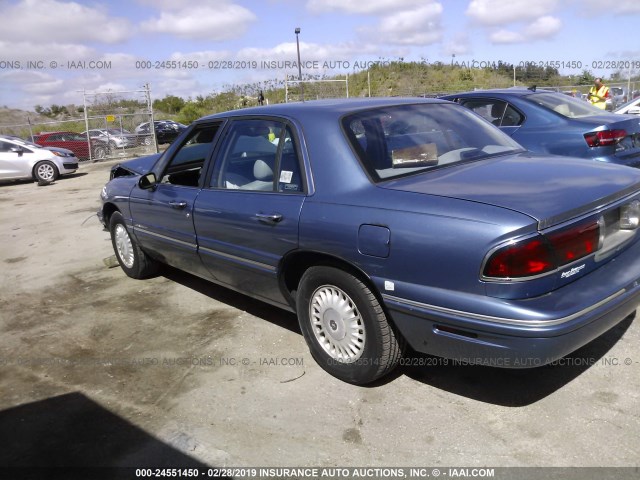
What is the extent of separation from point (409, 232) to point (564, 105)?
198 inches

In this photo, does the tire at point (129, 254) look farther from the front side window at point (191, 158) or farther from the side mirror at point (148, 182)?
the front side window at point (191, 158)

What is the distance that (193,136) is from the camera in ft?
15.0

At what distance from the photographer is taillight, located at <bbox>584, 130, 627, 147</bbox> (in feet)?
19.7

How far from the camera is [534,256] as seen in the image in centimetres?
247

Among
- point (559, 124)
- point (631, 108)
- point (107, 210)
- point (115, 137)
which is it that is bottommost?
point (107, 210)

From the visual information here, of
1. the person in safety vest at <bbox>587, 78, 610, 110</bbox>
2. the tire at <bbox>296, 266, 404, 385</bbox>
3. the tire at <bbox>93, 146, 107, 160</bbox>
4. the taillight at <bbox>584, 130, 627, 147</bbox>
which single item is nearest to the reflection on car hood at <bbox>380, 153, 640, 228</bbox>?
the tire at <bbox>296, 266, 404, 385</bbox>

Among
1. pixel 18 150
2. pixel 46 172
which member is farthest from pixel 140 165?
pixel 18 150

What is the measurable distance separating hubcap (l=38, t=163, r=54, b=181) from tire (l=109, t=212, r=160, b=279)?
11903mm

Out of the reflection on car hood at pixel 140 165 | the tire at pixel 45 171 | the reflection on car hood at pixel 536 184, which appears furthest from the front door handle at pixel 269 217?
the tire at pixel 45 171

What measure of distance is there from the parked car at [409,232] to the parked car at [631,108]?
10842 millimetres

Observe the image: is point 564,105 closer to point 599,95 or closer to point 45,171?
point 599,95

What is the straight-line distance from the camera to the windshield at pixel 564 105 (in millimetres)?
6564

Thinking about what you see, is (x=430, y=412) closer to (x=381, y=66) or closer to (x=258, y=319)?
(x=258, y=319)

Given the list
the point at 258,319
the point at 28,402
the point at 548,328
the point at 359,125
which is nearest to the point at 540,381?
the point at 548,328
